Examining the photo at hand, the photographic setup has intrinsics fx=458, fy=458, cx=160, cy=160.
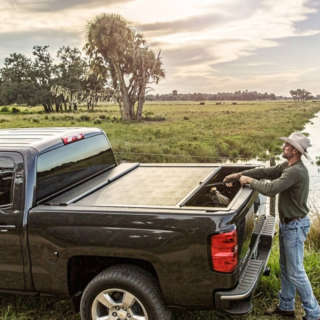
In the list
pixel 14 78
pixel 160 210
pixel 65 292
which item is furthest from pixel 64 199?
pixel 14 78

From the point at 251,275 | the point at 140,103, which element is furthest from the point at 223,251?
the point at 140,103

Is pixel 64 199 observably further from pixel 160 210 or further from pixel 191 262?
pixel 191 262

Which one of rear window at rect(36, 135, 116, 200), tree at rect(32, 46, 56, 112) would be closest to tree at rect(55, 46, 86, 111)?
tree at rect(32, 46, 56, 112)

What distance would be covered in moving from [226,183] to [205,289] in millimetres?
1395

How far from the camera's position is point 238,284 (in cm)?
362

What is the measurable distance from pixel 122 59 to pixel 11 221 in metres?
42.7

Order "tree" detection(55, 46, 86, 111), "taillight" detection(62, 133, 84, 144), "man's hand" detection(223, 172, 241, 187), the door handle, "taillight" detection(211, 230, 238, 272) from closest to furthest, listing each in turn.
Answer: "taillight" detection(211, 230, 238, 272) → the door handle → "man's hand" detection(223, 172, 241, 187) → "taillight" detection(62, 133, 84, 144) → "tree" detection(55, 46, 86, 111)

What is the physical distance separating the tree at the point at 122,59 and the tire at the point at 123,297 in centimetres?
4097

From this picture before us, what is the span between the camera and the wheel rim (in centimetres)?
368

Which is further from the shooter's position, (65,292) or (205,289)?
(65,292)

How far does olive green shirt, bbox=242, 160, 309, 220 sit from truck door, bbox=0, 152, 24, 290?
81.7 inches

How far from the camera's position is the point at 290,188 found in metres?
4.13

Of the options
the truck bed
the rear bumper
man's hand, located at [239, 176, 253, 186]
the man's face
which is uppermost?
the man's face

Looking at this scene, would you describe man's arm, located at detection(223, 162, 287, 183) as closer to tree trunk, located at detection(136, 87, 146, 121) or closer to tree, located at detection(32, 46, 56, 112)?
tree trunk, located at detection(136, 87, 146, 121)
